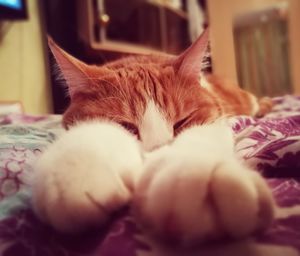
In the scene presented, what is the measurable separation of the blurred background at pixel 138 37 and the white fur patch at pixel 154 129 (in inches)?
14.5

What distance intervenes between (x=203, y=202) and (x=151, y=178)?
0.07m

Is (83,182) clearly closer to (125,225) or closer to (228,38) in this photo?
(125,225)

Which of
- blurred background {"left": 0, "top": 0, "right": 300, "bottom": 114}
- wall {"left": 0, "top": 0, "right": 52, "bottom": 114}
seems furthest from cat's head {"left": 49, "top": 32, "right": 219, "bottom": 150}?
wall {"left": 0, "top": 0, "right": 52, "bottom": 114}

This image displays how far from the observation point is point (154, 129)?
2.17 ft

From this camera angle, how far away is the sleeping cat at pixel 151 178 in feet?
1.09

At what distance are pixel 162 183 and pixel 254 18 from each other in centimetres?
370

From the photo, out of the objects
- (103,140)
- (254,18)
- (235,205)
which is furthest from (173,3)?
(235,205)

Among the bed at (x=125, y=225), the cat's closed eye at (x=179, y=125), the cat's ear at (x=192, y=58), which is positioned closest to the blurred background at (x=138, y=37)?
the cat's ear at (x=192, y=58)

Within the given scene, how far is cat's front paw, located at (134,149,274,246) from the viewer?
0.33m

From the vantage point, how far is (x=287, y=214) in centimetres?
42

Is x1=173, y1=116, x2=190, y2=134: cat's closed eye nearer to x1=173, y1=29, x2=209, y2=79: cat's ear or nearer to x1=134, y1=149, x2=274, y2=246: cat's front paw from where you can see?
x1=173, y1=29, x2=209, y2=79: cat's ear

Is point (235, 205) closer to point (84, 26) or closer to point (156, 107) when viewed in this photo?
point (156, 107)

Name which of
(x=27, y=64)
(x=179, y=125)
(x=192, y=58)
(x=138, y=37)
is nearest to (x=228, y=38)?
(x=138, y=37)

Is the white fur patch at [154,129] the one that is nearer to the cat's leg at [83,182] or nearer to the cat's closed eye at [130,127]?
the cat's closed eye at [130,127]
